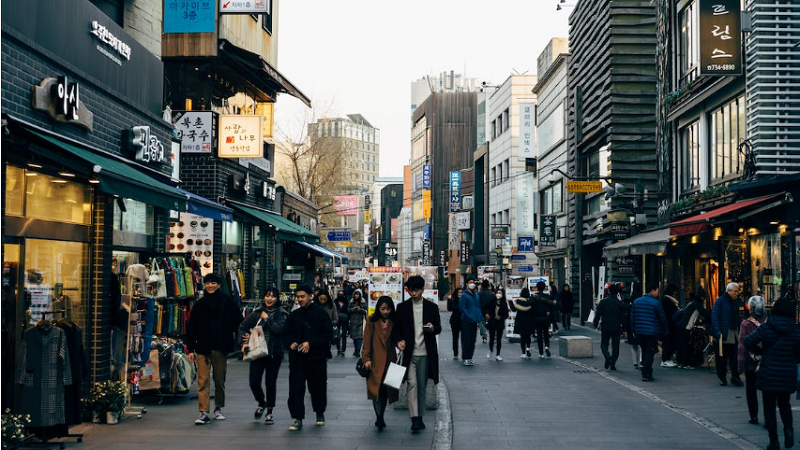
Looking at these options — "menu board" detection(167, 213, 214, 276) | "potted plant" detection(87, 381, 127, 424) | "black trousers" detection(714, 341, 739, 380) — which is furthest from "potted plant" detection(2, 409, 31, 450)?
"black trousers" detection(714, 341, 739, 380)

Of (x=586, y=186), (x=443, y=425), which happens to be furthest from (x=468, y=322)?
(x=586, y=186)

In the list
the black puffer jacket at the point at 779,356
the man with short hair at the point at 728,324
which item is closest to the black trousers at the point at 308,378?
the black puffer jacket at the point at 779,356

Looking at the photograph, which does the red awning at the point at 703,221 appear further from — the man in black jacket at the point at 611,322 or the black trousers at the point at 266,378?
the black trousers at the point at 266,378

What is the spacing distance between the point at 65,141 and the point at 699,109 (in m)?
17.6

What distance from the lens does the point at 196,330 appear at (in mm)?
11406

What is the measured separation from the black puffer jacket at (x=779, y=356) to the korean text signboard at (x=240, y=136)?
1402 cm

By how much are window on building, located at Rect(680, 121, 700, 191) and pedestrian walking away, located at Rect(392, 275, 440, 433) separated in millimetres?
14743

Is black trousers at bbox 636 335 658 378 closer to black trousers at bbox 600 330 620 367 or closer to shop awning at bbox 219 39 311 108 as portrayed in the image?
black trousers at bbox 600 330 620 367

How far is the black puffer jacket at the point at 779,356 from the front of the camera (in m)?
9.71

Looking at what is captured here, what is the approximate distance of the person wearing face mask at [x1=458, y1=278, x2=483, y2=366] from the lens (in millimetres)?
19344

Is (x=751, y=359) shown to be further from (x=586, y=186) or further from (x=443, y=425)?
(x=586, y=186)

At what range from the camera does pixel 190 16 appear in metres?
20.6

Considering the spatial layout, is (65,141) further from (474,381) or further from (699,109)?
(699,109)

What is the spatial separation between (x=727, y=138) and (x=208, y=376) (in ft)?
48.4
